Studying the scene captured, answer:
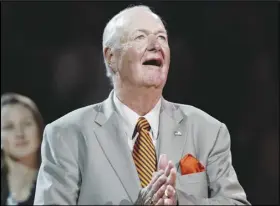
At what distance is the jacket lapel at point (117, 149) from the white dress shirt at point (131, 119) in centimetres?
2

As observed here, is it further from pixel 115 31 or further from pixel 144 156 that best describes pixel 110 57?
pixel 144 156

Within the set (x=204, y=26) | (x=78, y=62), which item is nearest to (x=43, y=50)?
(x=78, y=62)

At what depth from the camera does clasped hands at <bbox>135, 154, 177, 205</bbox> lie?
1481 mm

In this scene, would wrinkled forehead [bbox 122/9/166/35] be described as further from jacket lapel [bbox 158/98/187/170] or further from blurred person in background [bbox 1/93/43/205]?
blurred person in background [bbox 1/93/43/205]

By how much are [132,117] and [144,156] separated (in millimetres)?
145

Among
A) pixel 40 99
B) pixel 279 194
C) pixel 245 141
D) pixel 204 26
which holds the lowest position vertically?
pixel 279 194

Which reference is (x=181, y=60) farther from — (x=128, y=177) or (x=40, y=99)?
(x=128, y=177)

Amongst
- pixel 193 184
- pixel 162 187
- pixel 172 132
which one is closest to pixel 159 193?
pixel 162 187

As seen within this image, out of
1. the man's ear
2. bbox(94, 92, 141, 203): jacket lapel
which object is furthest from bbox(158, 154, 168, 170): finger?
the man's ear

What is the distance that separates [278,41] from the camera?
2461 mm

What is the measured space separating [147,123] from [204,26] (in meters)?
0.77

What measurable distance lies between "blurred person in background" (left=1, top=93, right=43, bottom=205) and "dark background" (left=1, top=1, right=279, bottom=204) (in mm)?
63

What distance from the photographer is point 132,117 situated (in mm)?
1708

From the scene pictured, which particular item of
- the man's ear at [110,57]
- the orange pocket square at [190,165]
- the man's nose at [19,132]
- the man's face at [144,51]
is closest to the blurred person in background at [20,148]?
the man's nose at [19,132]
